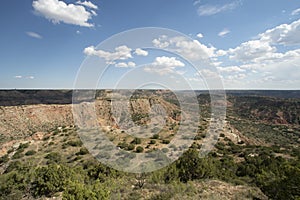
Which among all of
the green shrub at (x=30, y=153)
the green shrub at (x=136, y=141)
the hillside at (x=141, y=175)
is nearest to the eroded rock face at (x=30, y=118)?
the hillside at (x=141, y=175)

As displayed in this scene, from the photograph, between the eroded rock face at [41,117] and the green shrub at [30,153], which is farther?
the eroded rock face at [41,117]

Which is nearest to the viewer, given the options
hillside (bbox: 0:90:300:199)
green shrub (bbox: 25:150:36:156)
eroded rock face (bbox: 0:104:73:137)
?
hillside (bbox: 0:90:300:199)

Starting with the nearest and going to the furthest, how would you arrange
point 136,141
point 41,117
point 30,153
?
1. point 30,153
2. point 136,141
3. point 41,117

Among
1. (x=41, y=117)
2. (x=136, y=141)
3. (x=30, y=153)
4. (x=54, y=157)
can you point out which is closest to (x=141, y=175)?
(x=54, y=157)

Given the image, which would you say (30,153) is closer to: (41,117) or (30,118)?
(30,118)

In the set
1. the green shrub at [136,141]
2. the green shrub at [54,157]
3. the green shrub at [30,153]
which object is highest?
the green shrub at [136,141]

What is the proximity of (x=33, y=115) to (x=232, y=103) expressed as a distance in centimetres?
8075

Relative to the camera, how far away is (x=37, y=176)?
10633mm

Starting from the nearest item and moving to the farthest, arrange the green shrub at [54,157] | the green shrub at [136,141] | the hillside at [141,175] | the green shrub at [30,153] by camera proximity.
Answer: the hillside at [141,175] < the green shrub at [54,157] < the green shrub at [30,153] < the green shrub at [136,141]

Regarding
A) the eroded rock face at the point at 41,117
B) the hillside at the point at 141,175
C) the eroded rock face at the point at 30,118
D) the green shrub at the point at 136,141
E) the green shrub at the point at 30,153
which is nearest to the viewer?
the hillside at the point at 141,175

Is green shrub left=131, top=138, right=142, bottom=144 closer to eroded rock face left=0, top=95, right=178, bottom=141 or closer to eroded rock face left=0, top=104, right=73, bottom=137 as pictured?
eroded rock face left=0, top=95, right=178, bottom=141

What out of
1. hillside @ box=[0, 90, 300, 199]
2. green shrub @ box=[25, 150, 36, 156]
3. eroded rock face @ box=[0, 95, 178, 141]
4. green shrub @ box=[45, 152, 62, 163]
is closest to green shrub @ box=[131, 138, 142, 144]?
hillside @ box=[0, 90, 300, 199]

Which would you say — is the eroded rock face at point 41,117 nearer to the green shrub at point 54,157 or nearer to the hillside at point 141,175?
the hillside at point 141,175

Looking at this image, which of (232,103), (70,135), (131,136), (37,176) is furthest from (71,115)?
(232,103)
